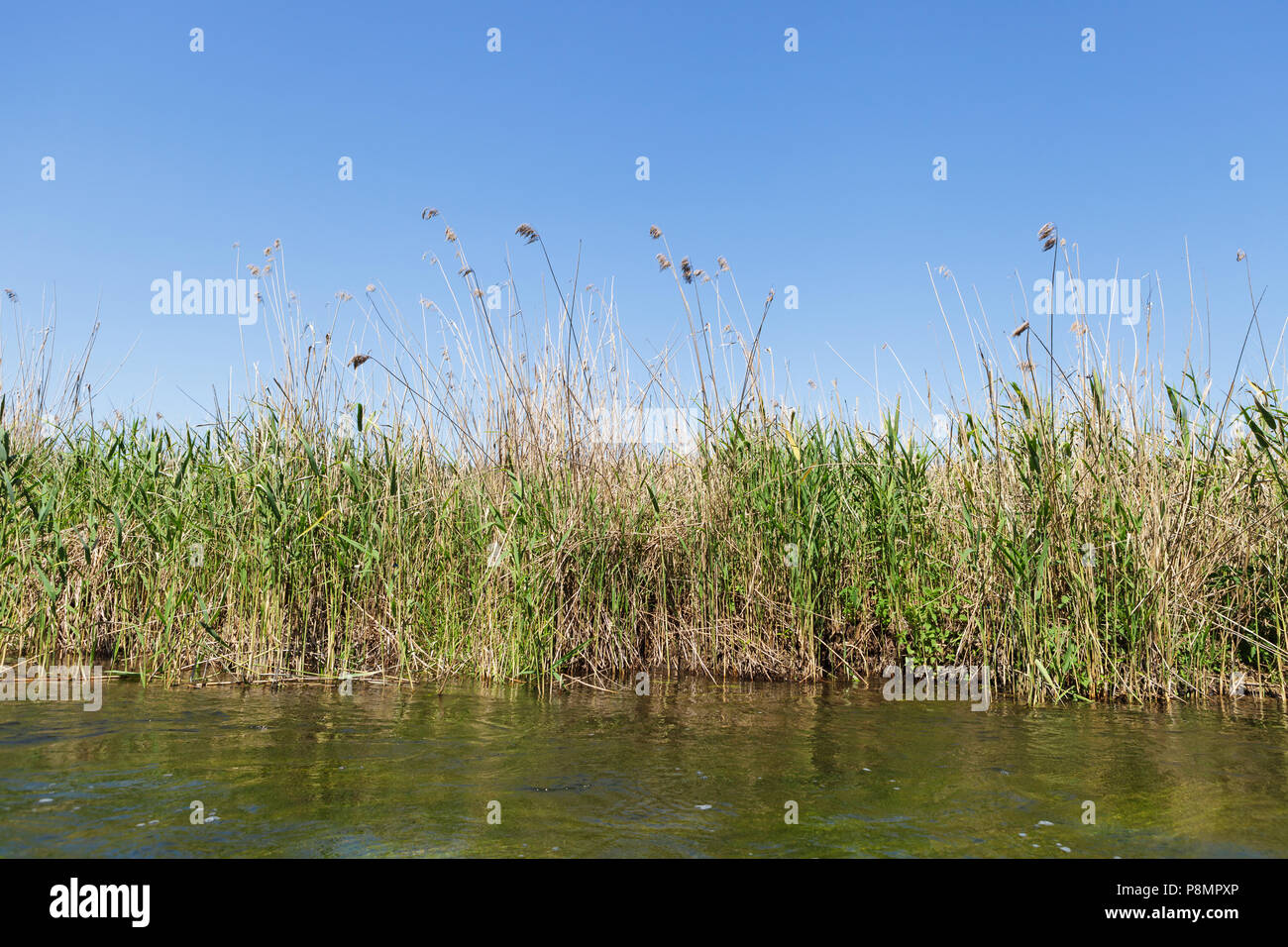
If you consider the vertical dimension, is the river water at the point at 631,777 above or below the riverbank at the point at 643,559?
below

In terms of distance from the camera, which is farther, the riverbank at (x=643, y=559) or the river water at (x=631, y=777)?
the riverbank at (x=643, y=559)

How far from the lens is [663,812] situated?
295 cm

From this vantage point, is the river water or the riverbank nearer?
the river water

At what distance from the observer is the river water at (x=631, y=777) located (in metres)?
2.71

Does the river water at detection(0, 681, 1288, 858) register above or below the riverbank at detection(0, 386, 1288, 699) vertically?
below

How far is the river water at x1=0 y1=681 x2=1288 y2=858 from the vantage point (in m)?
2.71

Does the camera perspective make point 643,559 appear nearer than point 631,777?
No

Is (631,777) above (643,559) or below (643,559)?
below

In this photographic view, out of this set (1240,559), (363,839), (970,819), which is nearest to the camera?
(363,839)

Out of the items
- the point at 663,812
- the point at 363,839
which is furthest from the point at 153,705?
the point at 663,812

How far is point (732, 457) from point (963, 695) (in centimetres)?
196

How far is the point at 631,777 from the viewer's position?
133 inches
